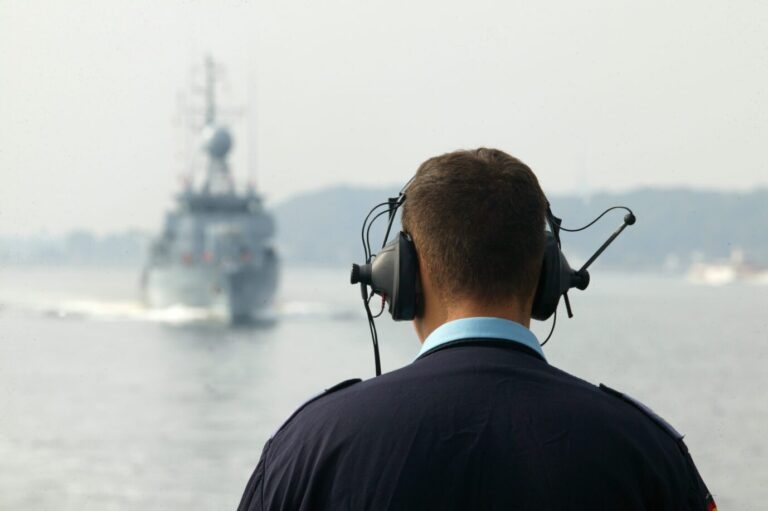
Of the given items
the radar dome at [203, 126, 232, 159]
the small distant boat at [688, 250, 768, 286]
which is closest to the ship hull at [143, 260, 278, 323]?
the radar dome at [203, 126, 232, 159]

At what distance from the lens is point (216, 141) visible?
26656 millimetres

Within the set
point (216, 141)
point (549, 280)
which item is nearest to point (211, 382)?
point (216, 141)

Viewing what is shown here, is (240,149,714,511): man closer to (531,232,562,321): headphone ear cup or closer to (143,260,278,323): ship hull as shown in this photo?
(531,232,562,321): headphone ear cup

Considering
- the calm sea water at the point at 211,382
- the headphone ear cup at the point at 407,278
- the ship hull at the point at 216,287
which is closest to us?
the headphone ear cup at the point at 407,278

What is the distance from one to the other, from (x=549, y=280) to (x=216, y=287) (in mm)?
24655

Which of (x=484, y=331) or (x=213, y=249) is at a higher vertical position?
(x=484, y=331)

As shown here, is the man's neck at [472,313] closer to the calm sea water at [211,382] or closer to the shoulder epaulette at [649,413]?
the shoulder epaulette at [649,413]

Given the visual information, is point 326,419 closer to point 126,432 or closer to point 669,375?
point 126,432

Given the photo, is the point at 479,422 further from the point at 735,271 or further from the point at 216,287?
the point at 735,271

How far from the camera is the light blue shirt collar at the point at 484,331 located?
2.56 ft

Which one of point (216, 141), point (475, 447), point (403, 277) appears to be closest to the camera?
point (475, 447)

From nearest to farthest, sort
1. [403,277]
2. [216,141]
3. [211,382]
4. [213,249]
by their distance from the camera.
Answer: [403,277]
[211,382]
[213,249]
[216,141]

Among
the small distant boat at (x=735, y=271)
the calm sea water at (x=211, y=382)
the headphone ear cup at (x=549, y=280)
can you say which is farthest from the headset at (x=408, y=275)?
the small distant boat at (x=735, y=271)

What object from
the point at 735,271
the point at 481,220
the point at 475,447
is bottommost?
the point at 735,271
